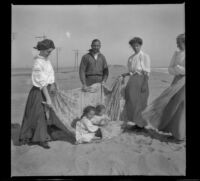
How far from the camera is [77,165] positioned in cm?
600

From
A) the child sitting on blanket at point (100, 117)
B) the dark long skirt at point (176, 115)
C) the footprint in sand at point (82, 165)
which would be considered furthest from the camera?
the child sitting on blanket at point (100, 117)

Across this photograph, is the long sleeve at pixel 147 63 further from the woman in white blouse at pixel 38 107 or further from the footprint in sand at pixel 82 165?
the footprint in sand at pixel 82 165

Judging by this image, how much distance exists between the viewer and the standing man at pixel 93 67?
20.7ft

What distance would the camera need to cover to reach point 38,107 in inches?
240

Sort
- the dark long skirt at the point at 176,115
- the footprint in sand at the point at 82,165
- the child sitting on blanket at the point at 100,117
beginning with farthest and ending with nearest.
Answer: the child sitting on blanket at the point at 100,117, the dark long skirt at the point at 176,115, the footprint in sand at the point at 82,165

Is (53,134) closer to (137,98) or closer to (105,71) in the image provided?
(105,71)

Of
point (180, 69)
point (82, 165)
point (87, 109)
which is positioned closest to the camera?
point (82, 165)

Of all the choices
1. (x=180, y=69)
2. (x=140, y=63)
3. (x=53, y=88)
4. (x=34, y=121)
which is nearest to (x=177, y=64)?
(x=180, y=69)

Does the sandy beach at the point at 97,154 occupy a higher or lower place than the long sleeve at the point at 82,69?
lower

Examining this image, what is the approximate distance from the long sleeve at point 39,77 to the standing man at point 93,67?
68cm

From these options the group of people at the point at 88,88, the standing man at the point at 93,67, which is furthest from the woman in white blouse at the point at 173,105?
the standing man at the point at 93,67

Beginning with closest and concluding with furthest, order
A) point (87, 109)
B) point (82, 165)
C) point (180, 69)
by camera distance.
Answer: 1. point (82, 165)
2. point (180, 69)
3. point (87, 109)

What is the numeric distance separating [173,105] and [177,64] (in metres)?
0.74

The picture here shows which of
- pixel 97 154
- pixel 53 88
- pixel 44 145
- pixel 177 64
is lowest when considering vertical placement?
pixel 97 154
